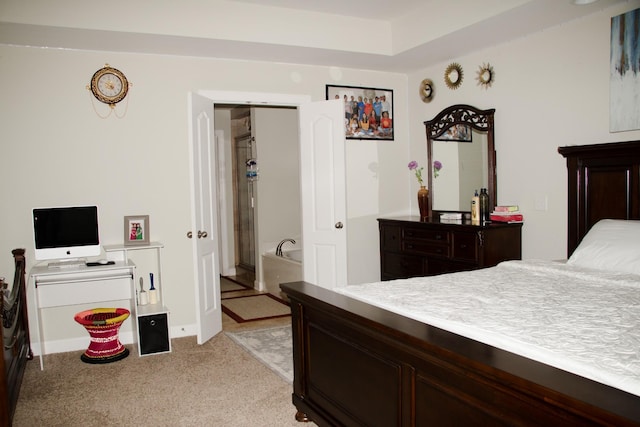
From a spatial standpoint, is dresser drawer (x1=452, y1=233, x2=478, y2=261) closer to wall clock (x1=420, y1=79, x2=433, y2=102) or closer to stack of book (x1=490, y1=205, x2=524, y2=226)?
stack of book (x1=490, y1=205, x2=524, y2=226)

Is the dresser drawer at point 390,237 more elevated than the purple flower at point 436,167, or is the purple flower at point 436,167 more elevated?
the purple flower at point 436,167

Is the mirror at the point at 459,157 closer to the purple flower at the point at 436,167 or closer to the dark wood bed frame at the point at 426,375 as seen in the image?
the purple flower at the point at 436,167

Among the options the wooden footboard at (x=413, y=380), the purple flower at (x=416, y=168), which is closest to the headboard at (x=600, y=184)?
the purple flower at (x=416, y=168)

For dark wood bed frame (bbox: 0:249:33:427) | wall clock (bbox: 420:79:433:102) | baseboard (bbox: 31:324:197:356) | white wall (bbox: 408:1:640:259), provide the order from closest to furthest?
dark wood bed frame (bbox: 0:249:33:427), white wall (bbox: 408:1:640:259), baseboard (bbox: 31:324:197:356), wall clock (bbox: 420:79:433:102)

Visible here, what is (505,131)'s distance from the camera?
4.22 meters

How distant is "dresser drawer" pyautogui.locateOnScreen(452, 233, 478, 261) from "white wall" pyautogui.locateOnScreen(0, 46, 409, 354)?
1.99m

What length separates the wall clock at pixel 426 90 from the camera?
500 centimetres

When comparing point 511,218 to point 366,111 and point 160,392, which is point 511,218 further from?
point 160,392

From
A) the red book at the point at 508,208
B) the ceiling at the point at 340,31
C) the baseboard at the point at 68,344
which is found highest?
the ceiling at the point at 340,31

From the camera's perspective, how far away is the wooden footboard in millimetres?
1253

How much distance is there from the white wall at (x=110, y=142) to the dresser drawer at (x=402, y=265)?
178cm

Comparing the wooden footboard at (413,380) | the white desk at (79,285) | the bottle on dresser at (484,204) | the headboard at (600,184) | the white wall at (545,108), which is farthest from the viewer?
the bottle on dresser at (484,204)

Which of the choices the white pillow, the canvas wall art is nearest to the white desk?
the white pillow

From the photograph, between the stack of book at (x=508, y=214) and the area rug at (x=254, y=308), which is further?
the area rug at (x=254, y=308)
